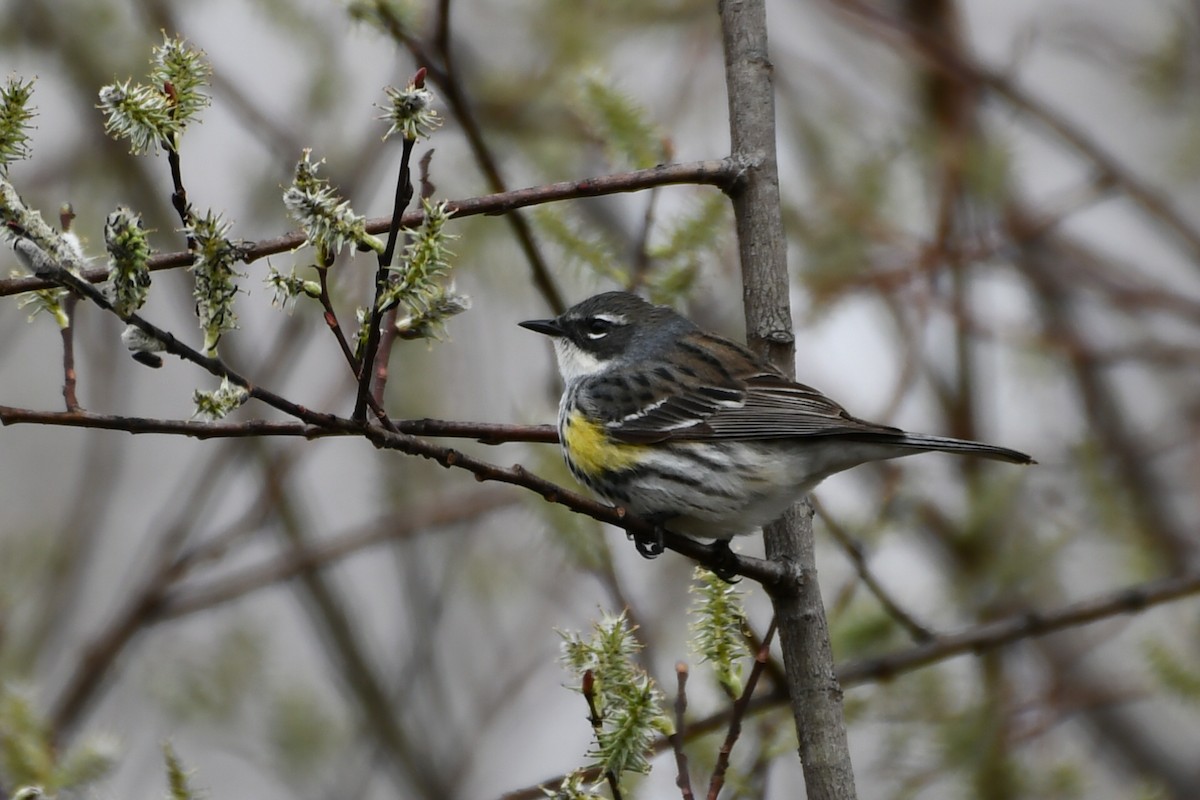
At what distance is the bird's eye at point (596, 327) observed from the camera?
4.62 m

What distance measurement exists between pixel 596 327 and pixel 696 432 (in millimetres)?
766

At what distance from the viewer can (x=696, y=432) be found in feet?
13.3

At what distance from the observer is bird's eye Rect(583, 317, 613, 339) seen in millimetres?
4625

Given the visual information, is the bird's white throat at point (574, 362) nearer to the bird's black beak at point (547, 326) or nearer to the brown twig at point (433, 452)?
the bird's black beak at point (547, 326)

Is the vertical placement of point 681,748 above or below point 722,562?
below

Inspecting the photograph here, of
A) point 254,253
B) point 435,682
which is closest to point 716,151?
point 435,682

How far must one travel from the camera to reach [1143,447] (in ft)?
23.0

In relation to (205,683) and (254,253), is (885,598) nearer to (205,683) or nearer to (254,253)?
(254,253)

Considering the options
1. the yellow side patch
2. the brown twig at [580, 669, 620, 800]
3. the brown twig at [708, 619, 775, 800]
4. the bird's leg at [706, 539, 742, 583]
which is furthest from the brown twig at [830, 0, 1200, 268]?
the brown twig at [580, 669, 620, 800]

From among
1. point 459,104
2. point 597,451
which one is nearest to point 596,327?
point 597,451

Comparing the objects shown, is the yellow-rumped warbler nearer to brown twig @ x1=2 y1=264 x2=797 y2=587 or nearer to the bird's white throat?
the bird's white throat

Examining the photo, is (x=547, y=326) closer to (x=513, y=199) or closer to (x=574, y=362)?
(x=574, y=362)

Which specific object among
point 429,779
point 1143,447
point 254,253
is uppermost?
point 1143,447

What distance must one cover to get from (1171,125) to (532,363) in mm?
4675
